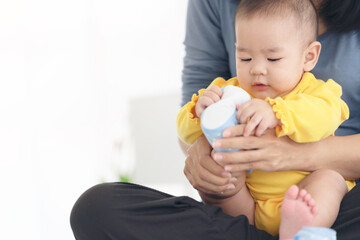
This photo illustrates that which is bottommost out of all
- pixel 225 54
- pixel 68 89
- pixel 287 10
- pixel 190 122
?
pixel 68 89

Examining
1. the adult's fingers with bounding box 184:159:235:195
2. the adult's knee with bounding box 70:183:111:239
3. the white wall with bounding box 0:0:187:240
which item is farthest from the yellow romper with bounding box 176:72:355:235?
the white wall with bounding box 0:0:187:240

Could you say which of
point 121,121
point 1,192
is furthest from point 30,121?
point 121,121

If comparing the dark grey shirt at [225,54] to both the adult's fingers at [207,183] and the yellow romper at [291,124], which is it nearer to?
the yellow romper at [291,124]

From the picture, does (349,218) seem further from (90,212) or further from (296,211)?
(90,212)

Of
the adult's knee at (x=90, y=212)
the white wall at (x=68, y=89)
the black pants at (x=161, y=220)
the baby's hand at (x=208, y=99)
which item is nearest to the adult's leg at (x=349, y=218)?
the black pants at (x=161, y=220)

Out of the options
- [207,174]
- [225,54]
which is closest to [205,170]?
[207,174]

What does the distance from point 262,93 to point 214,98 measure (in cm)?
15

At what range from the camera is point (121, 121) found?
3062 millimetres

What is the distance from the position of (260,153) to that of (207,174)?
137mm

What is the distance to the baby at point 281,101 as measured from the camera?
0.97 meters

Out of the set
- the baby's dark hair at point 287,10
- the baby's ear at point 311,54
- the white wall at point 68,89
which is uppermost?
the baby's dark hair at point 287,10

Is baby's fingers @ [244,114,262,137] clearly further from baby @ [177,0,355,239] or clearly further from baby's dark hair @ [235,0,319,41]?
baby's dark hair @ [235,0,319,41]

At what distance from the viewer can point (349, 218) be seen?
0.98 meters

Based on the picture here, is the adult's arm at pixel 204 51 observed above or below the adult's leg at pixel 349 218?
above
